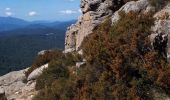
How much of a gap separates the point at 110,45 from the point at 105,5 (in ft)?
33.7

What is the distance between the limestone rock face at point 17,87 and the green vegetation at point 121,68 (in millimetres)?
5126

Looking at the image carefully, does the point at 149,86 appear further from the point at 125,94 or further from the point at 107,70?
the point at 107,70

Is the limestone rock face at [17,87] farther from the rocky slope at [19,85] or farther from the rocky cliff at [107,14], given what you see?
the rocky cliff at [107,14]

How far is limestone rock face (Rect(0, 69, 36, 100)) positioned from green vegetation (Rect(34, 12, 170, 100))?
16.8 feet

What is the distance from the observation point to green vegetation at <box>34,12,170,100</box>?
15367mm

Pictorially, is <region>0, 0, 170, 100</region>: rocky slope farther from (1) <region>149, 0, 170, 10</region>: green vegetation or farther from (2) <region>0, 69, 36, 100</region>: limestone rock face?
(1) <region>149, 0, 170, 10</region>: green vegetation

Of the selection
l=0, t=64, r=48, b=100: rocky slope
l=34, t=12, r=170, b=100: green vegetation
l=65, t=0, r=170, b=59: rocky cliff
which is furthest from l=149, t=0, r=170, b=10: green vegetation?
l=0, t=64, r=48, b=100: rocky slope

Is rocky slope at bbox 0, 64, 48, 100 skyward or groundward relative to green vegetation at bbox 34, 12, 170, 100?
groundward

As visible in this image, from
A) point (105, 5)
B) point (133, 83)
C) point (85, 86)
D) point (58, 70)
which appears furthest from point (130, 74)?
point (105, 5)

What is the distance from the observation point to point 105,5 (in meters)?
27.0

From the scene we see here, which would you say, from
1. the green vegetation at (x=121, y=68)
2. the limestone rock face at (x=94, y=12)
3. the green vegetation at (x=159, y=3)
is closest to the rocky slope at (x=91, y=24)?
the limestone rock face at (x=94, y=12)

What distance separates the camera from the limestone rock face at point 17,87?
81.1 feet

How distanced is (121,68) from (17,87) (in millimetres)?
14136

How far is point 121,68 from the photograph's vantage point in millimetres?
16078
